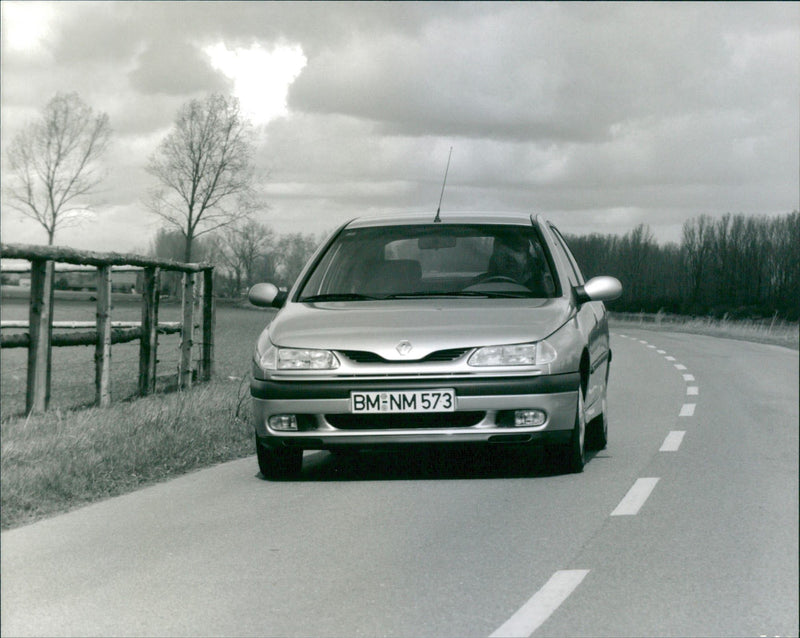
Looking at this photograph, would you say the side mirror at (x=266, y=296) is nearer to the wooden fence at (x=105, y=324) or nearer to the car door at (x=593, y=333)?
the car door at (x=593, y=333)

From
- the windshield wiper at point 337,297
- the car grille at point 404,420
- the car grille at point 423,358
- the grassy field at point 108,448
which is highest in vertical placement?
the windshield wiper at point 337,297

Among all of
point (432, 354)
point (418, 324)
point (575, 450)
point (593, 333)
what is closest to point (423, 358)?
point (432, 354)

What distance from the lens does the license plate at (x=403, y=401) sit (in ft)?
18.3

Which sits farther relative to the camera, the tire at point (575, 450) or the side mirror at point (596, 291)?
the tire at point (575, 450)

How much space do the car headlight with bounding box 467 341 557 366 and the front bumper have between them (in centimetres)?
8

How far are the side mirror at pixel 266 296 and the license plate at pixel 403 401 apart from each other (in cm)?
145

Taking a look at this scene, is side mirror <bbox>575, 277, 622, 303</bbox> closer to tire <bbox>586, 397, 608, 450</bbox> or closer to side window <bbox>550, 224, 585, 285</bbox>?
side window <bbox>550, 224, 585, 285</bbox>

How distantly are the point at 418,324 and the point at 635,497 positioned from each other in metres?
1.54

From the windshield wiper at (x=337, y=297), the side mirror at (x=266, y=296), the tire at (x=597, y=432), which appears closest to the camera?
the windshield wiper at (x=337, y=297)

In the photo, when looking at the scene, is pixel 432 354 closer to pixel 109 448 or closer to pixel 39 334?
pixel 109 448

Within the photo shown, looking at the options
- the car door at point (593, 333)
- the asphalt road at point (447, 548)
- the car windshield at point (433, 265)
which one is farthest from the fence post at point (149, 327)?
the car windshield at point (433, 265)

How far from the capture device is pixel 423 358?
5.63 m

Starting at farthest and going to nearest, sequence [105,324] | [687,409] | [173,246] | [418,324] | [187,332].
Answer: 1. [173,246]
2. [187,332]
3. [105,324]
4. [687,409]
5. [418,324]

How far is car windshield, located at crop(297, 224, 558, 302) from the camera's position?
646 cm
